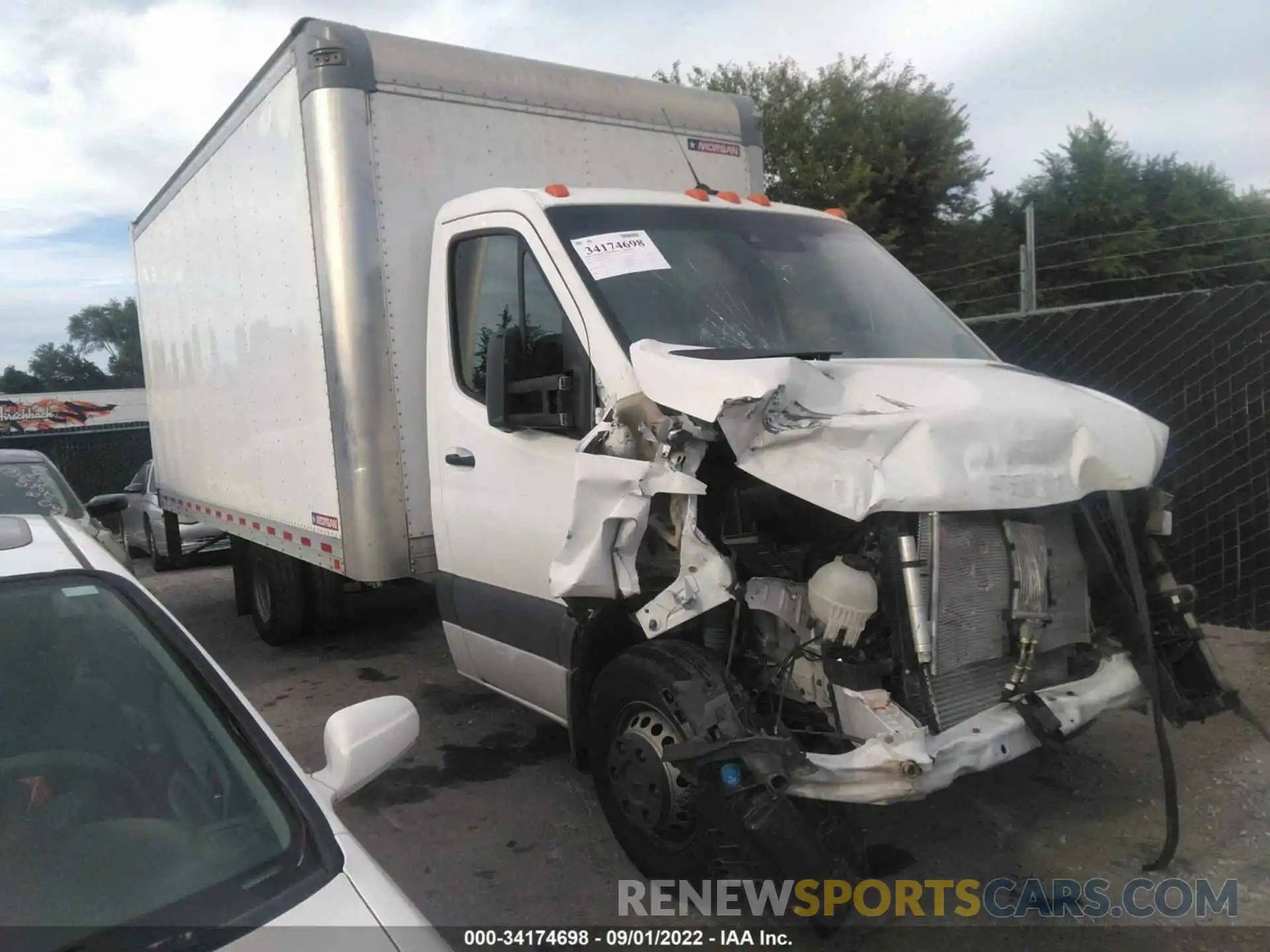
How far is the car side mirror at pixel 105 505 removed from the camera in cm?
689

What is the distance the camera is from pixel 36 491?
6027 mm

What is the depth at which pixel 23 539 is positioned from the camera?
8.54ft

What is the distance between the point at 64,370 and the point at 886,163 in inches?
2717

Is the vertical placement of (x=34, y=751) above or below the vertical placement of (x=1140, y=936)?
above

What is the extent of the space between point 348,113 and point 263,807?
143 inches

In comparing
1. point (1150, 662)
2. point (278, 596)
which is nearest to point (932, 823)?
point (1150, 662)

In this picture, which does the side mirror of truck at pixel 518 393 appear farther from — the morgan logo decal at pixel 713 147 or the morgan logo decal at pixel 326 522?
the morgan logo decal at pixel 713 147

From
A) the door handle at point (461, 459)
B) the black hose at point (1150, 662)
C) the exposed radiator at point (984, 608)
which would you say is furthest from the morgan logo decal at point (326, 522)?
the black hose at point (1150, 662)

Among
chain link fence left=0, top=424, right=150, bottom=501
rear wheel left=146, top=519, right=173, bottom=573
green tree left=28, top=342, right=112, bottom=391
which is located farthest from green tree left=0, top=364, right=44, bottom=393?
rear wheel left=146, top=519, right=173, bottom=573

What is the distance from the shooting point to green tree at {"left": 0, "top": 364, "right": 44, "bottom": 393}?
6297 centimetres

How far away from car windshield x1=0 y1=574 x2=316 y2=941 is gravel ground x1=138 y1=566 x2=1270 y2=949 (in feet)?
5.81

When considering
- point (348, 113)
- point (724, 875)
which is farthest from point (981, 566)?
point (348, 113)

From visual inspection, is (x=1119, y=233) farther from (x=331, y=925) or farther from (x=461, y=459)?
(x=331, y=925)

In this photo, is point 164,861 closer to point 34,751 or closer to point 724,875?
point 34,751
